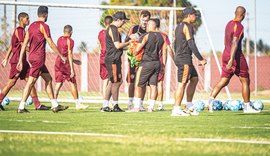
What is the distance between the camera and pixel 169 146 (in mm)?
7984

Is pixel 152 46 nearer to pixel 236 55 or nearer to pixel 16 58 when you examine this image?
pixel 236 55

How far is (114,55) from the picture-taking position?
17.4 meters

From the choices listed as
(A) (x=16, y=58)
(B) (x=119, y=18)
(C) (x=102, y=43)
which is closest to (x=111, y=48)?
(B) (x=119, y=18)

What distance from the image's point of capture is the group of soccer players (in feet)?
48.3

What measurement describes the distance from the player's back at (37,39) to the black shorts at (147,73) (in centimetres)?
223

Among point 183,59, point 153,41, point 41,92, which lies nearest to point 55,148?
point 183,59

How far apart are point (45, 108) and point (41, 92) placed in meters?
17.9

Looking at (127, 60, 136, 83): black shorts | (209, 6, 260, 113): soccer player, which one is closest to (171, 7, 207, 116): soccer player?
(209, 6, 260, 113): soccer player

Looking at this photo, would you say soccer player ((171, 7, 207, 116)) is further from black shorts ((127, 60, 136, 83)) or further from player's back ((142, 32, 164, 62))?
black shorts ((127, 60, 136, 83))

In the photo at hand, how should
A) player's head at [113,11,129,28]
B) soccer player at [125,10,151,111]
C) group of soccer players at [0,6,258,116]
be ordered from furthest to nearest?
soccer player at [125,10,151,111] → player's head at [113,11,129,28] → group of soccer players at [0,6,258,116]

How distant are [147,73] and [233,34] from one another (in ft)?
6.85

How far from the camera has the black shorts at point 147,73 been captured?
650 inches

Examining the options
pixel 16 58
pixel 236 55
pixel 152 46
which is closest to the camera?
pixel 236 55

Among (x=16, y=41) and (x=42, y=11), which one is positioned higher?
(x=42, y=11)
